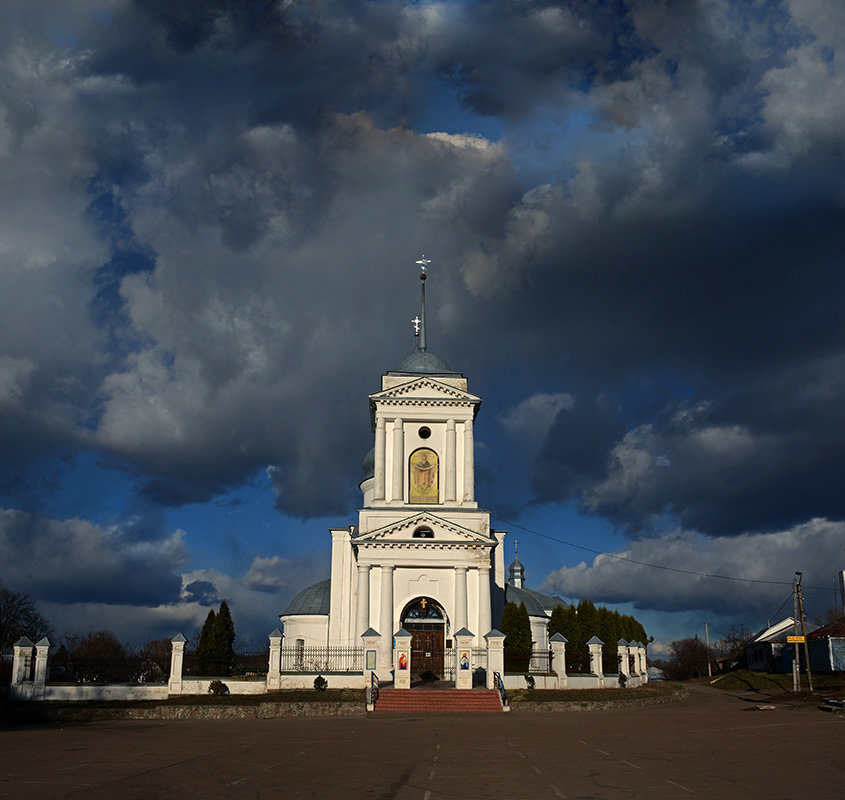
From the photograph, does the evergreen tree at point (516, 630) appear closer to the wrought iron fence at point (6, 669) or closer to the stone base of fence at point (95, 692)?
the stone base of fence at point (95, 692)

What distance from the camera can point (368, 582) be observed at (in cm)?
4369

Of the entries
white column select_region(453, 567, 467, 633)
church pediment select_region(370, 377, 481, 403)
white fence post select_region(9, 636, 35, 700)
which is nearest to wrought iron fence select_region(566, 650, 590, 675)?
white column select_region(453, 567, 467, 633)

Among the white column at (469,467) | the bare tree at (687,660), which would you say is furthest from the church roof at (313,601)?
the bare tree at (687,660)

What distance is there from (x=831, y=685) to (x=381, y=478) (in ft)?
93.2

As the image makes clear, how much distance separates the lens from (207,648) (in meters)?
40.4

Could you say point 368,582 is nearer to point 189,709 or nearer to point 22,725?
point 189,709

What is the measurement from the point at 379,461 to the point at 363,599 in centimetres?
837

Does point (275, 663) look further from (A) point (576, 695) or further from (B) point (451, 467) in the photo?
(B) point (451, 467)

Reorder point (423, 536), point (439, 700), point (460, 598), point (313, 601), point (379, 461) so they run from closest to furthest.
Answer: point (439, 700), point (460, 598), point (423, 536), point (379, 461), point (313, 601)

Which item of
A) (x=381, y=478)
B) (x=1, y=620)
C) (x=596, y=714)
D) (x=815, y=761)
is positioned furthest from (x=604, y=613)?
(x=1, y=620)

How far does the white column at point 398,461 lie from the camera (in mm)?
47438

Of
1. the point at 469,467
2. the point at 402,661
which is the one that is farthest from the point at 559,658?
the point at 469,467

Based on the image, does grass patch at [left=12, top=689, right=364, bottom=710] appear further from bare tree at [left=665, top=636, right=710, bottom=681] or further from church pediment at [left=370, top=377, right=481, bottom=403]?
bare tree at [left=665, top=636, right=710, bottom=681]

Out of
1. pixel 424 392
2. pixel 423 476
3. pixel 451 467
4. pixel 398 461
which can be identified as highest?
pixel 424 392
